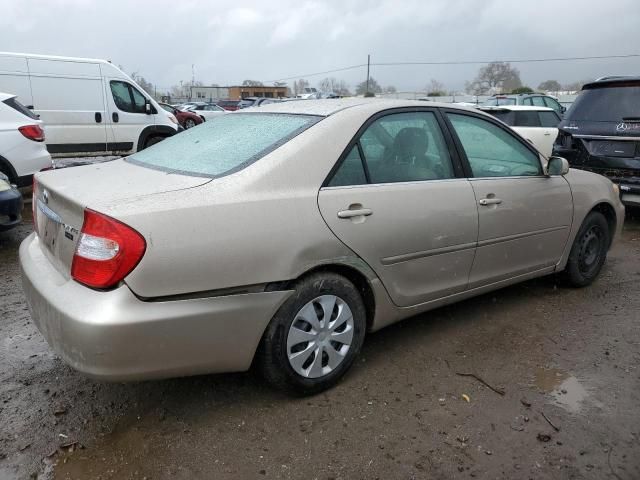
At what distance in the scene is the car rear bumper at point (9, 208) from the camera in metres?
5.18

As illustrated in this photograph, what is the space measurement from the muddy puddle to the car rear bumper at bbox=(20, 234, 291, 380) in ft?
5.11

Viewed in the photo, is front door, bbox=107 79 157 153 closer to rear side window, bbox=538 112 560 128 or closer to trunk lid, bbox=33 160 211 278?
rear side window, bbox=538 112 560 128

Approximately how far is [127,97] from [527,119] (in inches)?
306

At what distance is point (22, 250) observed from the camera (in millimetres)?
3018

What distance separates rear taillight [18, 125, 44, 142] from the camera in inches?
262

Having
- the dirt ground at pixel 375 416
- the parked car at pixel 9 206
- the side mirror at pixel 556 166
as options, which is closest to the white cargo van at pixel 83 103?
the parked car at pixel 9 206

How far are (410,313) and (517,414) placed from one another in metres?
0.82

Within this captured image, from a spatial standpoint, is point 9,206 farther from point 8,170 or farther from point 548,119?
point 548,119

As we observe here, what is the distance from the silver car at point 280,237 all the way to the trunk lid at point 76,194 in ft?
0.05

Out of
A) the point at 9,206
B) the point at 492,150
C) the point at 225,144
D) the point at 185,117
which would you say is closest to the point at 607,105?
the point at 492,150

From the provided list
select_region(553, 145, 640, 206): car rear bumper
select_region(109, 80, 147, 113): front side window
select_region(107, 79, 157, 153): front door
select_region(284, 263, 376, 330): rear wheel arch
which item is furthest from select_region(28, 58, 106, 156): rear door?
select_region(284, 263, 376, 330): rear wheel arch

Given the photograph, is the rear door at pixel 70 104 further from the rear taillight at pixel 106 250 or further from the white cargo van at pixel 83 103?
the rear taillight at pixel 106 250

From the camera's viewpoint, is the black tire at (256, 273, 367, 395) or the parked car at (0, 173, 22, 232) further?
the parked car at (0, 173, 22, 232)

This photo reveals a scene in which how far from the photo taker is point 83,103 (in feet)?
33.4
